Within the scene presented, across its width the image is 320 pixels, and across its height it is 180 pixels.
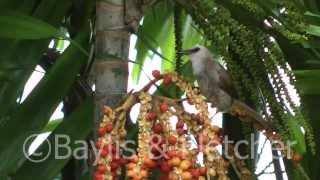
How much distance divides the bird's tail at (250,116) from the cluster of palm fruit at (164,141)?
0.09 metres

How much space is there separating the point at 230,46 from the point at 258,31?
0.14ft

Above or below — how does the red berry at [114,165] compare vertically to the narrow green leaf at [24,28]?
below

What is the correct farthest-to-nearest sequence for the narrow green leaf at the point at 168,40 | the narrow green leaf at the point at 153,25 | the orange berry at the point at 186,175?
the narrow green leaf at the point at 168,40 → the narrow green leaf at the point at 153,25 → the orange berry at the point at 186,175

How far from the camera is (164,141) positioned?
683 mm

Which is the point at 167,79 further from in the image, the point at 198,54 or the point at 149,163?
the point at 198,54

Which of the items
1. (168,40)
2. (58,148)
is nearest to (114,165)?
(58,148)

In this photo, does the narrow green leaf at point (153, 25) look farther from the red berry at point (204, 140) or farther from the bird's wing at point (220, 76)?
the red berry at point (204, 140)

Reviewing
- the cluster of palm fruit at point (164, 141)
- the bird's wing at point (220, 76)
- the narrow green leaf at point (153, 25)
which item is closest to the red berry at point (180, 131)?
the cluster of palm fruit at point (164, 141)

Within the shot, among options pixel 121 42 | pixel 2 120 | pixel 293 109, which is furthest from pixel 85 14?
pixel 293 109

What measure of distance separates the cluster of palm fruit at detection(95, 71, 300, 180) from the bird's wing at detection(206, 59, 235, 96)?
20 cm

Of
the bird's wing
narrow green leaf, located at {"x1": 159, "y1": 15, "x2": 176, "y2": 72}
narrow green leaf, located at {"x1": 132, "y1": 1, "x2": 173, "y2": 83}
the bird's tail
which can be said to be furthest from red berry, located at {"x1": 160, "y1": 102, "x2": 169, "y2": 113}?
narrow green leaf, located at {"x1": 159, "y1": 15, "x2": 176, "y2": 72}

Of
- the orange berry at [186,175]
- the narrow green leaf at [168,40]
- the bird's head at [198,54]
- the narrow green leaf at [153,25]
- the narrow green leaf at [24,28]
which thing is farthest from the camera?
the narrow green leaf at [168,40]

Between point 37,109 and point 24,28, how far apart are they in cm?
13

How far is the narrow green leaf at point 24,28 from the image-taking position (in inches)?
33.1
